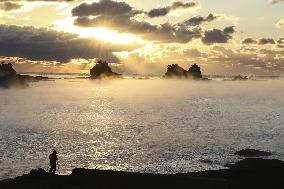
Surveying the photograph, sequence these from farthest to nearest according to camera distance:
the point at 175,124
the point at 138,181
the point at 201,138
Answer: the point at 175,124 < the point at 201,138 < the point at 138,181

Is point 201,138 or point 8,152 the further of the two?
point 201,138

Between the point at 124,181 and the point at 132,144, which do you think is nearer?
the point at 124,181

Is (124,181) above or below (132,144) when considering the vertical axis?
above

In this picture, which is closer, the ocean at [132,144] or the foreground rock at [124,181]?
the foreground rock at [124,181]

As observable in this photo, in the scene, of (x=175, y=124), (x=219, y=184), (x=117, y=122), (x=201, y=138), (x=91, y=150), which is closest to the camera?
(x=219, y=184)

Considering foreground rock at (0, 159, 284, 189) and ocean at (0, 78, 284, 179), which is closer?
foreground rock at (0, 159, 284, 189)

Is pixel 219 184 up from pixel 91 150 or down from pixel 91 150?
up

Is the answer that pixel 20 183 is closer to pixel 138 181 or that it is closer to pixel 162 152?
pixel 138 181

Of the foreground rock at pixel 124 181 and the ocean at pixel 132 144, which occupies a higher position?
the foreground rock at pixel 124 181

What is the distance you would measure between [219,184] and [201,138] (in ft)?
199

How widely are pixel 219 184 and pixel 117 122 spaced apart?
100m

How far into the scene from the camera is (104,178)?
36.0m

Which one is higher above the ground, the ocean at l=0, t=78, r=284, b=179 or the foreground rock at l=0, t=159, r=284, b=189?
the foreground rock at l=0, t=159, r=284, b=189

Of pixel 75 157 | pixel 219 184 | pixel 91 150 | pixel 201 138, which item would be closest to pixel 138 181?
pixel 219 184
